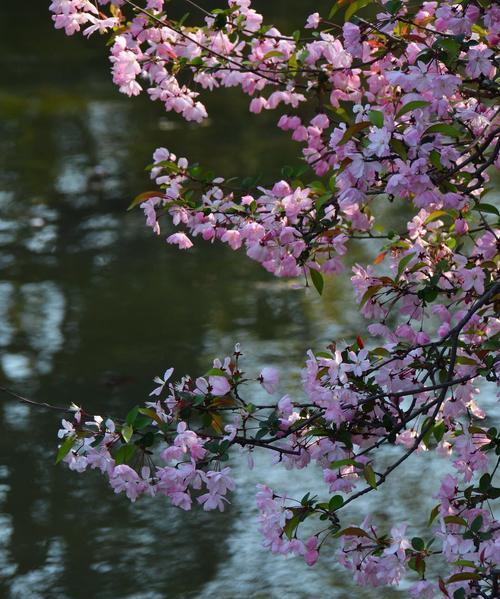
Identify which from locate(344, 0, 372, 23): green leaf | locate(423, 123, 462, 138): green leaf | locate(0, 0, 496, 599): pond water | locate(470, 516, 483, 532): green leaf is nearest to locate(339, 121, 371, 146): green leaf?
locate(423, 123, 462, 138): green leaf

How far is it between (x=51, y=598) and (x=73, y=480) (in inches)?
28.2

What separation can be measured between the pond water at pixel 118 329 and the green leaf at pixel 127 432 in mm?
637

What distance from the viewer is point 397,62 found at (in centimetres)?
299

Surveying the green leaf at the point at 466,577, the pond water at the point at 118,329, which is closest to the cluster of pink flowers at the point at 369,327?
the green leaf at the point at 466,577

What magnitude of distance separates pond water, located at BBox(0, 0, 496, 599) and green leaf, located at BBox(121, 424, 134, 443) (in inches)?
25.1

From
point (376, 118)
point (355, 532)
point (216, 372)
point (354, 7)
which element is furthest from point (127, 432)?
point (354, 7)

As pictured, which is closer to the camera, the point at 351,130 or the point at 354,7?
the point at 351,130

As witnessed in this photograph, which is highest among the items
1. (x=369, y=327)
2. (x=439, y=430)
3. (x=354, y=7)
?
(x=354, y=7)

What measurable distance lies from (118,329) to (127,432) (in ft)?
9.75

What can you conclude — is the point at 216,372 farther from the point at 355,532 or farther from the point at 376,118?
the point at 376,118

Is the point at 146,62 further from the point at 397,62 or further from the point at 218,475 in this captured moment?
the point at 218,475

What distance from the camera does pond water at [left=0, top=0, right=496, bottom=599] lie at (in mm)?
3457

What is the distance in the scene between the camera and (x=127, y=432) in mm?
2305

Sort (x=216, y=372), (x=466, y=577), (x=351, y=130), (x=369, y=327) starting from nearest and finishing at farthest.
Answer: (x=466, y=577) < (x=351, y=130) < (x=216, y=372) < (x=369, y=327)
